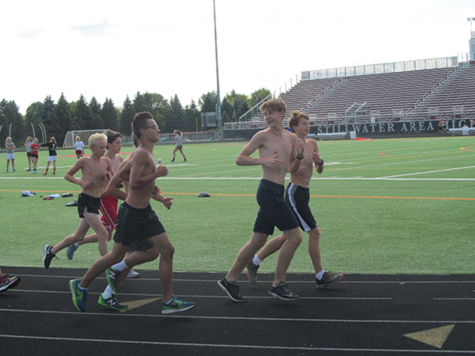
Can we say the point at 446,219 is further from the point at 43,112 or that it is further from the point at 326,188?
the point at 43,112

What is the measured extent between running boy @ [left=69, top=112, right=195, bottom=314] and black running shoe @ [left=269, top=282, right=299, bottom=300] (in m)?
0.86

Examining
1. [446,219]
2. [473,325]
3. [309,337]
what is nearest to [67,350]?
[309,337]

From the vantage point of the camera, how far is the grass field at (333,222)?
22.3ft

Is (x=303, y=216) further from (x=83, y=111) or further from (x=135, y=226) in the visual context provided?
(x=83, y=111)

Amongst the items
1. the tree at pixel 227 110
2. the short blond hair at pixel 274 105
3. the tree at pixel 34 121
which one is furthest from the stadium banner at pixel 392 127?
the tree at pixel 227 110

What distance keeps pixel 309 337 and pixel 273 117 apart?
2.09m

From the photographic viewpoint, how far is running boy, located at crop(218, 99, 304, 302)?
5.11 m

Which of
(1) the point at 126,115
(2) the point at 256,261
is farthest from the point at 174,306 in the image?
(1) the point at 126,115

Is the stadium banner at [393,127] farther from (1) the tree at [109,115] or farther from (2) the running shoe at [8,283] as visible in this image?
(1) the tree at [109,115]

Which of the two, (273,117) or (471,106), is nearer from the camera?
(273,117)

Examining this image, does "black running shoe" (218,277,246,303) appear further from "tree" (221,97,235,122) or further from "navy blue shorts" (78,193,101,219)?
"tree" (221,97,235,122)

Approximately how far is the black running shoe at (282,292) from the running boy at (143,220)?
86 cm

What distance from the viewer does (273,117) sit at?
16.8ft

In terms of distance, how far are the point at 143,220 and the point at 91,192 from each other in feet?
6.19
